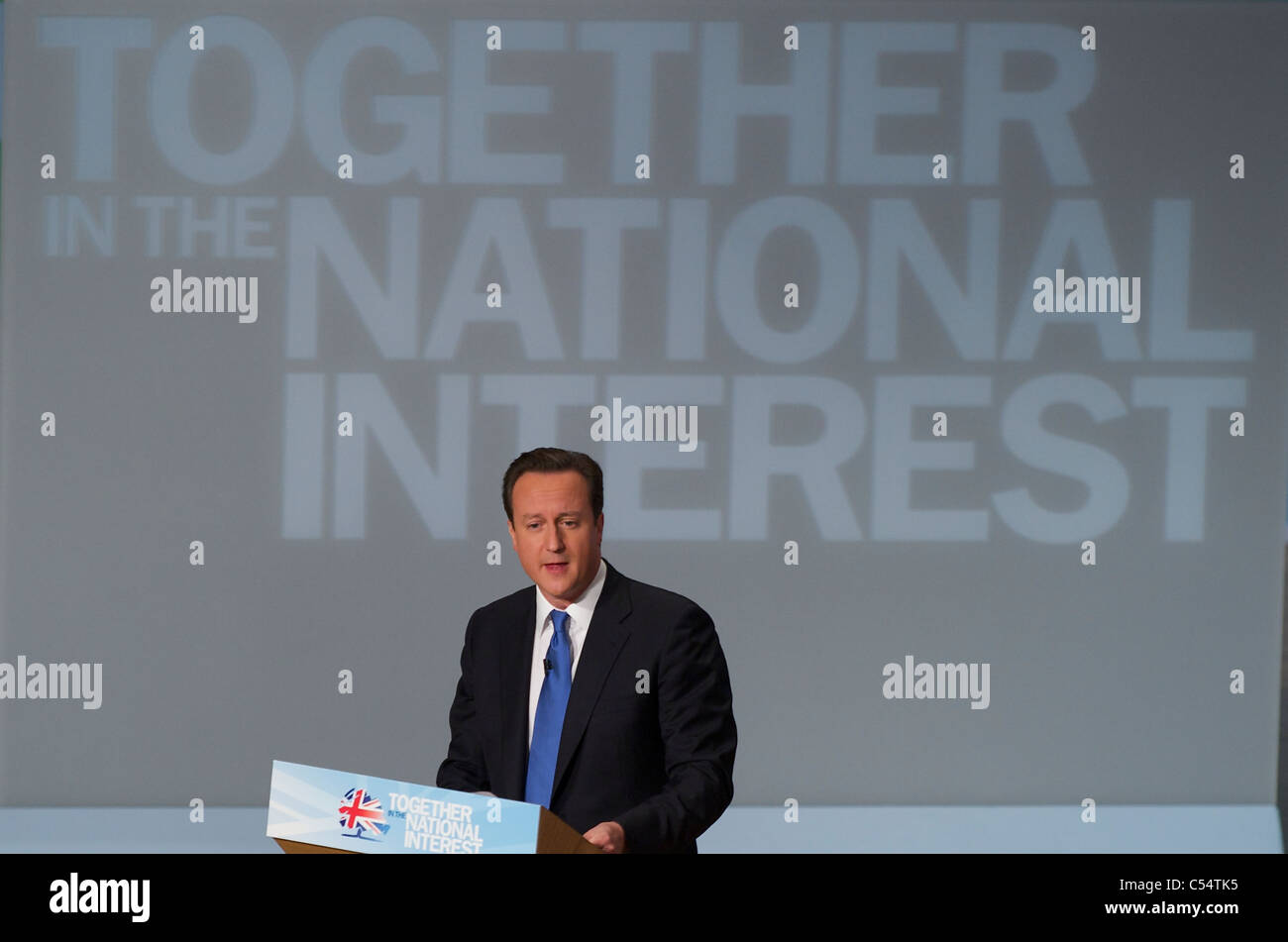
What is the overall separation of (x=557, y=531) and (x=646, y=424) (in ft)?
6.66

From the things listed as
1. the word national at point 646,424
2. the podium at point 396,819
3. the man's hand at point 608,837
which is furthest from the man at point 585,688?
the word national at point 646,424

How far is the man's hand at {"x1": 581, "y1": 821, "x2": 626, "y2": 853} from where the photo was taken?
1678 mm

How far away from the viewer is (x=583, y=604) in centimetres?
202

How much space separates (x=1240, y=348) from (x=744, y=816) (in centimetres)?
241

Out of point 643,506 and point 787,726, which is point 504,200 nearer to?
point 643,506

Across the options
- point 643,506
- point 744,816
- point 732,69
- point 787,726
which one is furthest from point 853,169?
point 744,816

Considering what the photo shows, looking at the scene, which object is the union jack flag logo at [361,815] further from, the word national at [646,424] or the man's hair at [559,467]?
the word national at [646,424]

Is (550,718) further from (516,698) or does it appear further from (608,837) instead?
(608,837)

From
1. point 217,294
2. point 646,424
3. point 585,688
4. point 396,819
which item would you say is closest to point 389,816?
point 396,819

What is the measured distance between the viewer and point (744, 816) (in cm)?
400

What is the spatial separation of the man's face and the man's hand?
44 cm

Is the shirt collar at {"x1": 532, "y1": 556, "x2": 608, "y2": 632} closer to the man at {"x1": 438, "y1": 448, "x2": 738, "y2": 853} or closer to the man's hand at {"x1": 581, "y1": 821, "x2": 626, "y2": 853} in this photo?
the man at {"x1": 438, "y1": 448, "x2": 738, "y2": 853}

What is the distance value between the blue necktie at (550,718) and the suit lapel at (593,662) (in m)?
0.02

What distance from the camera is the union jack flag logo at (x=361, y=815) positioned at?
4.59ft
